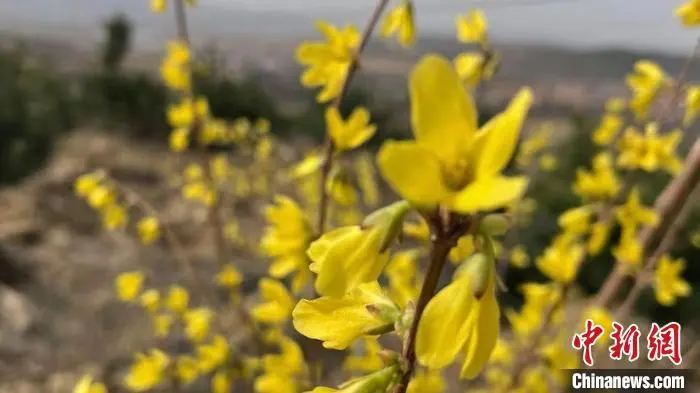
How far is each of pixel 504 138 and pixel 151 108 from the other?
3.69 m

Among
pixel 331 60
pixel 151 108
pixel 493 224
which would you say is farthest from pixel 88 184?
pixel 151 108

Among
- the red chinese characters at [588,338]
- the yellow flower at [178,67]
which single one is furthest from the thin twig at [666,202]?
the yellow flower at [178,67]

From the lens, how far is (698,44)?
Result: 2.41 ft

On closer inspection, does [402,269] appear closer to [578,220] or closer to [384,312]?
[578,220]

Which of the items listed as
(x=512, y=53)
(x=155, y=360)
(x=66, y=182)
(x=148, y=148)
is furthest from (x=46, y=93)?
(x=155, y=360)

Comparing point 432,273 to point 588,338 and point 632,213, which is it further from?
point 632,213

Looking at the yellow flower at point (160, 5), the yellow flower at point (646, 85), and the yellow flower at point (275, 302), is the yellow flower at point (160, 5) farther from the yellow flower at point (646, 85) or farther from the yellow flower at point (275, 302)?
the yellow flower at point (646, 85)

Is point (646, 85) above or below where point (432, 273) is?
below

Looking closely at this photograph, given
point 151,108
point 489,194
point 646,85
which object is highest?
point 489,194

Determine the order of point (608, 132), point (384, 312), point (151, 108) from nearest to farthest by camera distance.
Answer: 1. point (384, 312)
2. point (608, 132)
3. point (151, 108)

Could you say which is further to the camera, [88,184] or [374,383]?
[88,184]

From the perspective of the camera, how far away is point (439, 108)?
263 millimetres

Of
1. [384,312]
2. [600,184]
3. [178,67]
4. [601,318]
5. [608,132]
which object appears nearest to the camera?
[384,312]

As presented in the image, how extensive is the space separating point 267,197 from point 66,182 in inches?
29.2
